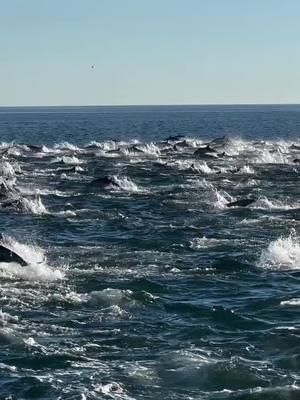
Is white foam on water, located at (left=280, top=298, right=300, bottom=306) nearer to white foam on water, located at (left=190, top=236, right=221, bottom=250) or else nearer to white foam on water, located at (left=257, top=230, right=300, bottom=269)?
white foam on water, located at (left=257, top=230, right=300, bottom=269)

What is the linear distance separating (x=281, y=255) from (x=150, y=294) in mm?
6593

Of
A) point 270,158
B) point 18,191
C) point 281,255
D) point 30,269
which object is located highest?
point 270,158

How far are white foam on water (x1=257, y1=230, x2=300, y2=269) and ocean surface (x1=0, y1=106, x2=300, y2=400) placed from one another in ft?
0.20

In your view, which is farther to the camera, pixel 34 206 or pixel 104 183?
pixel 104 183

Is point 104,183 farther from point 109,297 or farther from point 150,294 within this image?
point 109,297

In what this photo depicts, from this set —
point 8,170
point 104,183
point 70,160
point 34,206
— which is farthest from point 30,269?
point 70,160

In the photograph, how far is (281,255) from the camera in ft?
89.7

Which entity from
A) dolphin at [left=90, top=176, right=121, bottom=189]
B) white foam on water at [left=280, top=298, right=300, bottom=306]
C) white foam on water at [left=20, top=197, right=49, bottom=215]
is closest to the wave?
white foam on water at [left=280, top=298, right=300, bottom=306]

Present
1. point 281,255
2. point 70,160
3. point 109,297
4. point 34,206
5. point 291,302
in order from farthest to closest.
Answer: point 70,160, point 34,206, point 281,255, point 291,302, point 109,297

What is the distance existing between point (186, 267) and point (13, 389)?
35.6ft

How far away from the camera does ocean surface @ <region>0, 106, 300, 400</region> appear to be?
16.4 metres

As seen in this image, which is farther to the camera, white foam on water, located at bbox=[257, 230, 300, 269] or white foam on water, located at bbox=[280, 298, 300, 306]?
white foam on water, located at bbox=[257, 230, 300, 269]

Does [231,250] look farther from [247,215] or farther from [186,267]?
[247,215]

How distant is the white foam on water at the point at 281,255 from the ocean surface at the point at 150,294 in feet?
0.20
